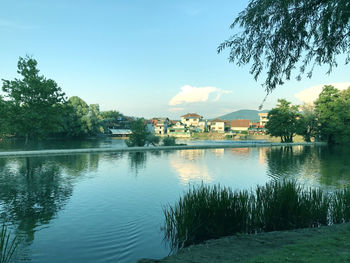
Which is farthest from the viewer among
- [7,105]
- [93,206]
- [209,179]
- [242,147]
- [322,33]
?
[242,147]

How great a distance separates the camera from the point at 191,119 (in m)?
114

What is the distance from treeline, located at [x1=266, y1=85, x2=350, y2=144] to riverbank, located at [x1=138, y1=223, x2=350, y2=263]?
5128 centimetres

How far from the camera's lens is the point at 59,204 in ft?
36.0

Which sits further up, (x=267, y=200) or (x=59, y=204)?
(x=267, y=200)

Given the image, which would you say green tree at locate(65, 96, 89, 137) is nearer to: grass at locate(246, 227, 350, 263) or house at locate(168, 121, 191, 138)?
house at locate(168, 121, 191, 138)

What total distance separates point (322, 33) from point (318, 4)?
3.13ft

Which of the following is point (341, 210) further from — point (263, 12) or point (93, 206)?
point (93, 206)

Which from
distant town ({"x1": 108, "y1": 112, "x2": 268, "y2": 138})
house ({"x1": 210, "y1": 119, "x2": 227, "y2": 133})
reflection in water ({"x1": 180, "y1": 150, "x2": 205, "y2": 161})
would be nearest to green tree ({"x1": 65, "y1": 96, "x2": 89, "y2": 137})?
distant town ({"x1": 108, "y1": 112, "x2": 268, "y2": 138})

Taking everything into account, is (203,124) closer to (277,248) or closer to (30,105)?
(30,105)

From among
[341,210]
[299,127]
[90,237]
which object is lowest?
[90,237]

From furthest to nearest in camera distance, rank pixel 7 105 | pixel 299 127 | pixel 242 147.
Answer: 1. pixel 299 127
2. pixel 242 147
3. pixel 7 105

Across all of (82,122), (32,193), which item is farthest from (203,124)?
(32,193)

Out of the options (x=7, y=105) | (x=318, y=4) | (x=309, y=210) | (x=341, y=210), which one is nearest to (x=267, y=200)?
(x=309, y=210)

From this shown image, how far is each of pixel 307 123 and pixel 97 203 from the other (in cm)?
5654
